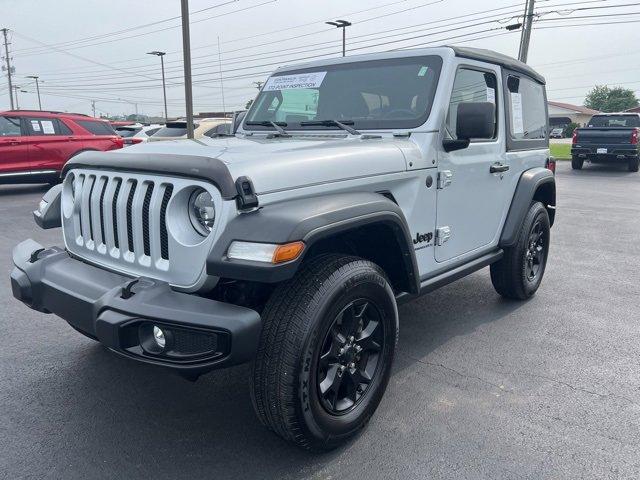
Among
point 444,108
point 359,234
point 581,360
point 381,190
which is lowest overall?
point 581,360

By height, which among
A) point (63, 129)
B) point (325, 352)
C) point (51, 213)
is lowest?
point (325, 352)

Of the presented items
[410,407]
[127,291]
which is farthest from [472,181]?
[127,291]

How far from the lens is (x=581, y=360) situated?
12.1ft

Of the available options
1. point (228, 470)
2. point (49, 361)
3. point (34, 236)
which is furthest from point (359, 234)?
point (34, 236)

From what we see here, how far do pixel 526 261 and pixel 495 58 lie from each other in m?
1.70

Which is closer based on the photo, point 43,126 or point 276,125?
point 276,125

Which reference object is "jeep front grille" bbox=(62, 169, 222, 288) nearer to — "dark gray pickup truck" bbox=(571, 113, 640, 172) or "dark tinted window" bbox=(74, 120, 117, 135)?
"dark tinted window" bbox=(74, 120, 117, 135)

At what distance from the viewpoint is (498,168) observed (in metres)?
4.03

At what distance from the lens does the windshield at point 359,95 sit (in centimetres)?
348

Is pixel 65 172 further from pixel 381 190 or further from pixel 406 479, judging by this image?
pixel 406 479

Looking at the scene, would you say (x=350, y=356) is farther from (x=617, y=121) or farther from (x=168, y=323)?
(x=617, y=121)

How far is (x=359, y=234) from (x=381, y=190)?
27 centimetres

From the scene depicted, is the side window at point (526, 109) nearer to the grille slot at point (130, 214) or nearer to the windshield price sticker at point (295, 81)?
the windshield price sticker at point (295, 81)

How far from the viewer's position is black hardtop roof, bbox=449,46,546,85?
369 cm
